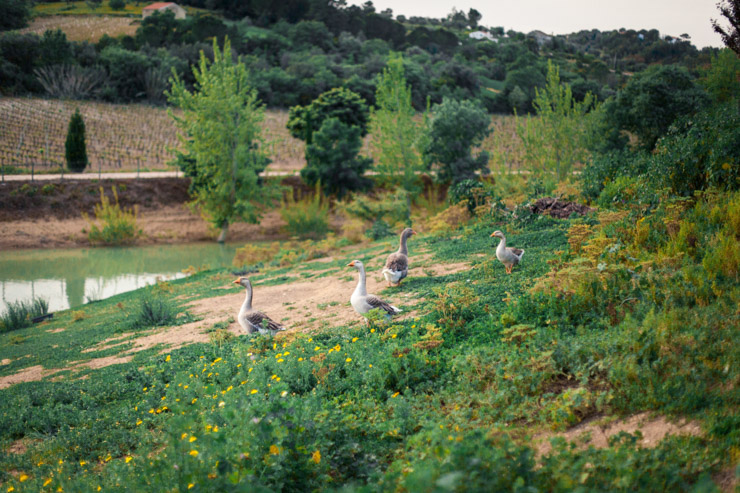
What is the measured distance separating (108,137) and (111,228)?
19493 mm

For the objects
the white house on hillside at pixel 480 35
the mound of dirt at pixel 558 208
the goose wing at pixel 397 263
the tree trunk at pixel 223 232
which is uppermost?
the white house on hillside at pixel 480 35

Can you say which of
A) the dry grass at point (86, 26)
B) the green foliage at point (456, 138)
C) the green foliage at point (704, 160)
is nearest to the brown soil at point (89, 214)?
the green foliage at point (456, 138)

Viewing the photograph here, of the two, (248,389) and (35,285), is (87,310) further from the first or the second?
(248,389)

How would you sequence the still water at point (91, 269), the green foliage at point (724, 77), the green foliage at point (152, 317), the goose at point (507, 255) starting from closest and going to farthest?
the goose at point (507, 255)
the green foliage at point (152, 317)
the still water at point (91, 269)
the green foliage at point (724, 77)

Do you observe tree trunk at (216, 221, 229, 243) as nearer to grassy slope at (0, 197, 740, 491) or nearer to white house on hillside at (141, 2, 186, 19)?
grassy slope at (0, 197, 740, 491)

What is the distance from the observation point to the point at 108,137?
47.2m

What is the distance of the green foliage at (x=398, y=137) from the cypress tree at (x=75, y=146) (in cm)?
2028

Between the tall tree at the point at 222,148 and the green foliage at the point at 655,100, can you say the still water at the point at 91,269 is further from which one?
the green foliage at the point at 655,100

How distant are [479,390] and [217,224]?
29.2 metres

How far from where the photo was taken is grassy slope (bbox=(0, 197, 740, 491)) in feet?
13.3

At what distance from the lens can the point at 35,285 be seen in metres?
23.5

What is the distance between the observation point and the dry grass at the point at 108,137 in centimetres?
4031

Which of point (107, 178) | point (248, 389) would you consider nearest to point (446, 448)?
point (248, 389)

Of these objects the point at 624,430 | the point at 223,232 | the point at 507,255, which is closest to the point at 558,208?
the point at 507,255
